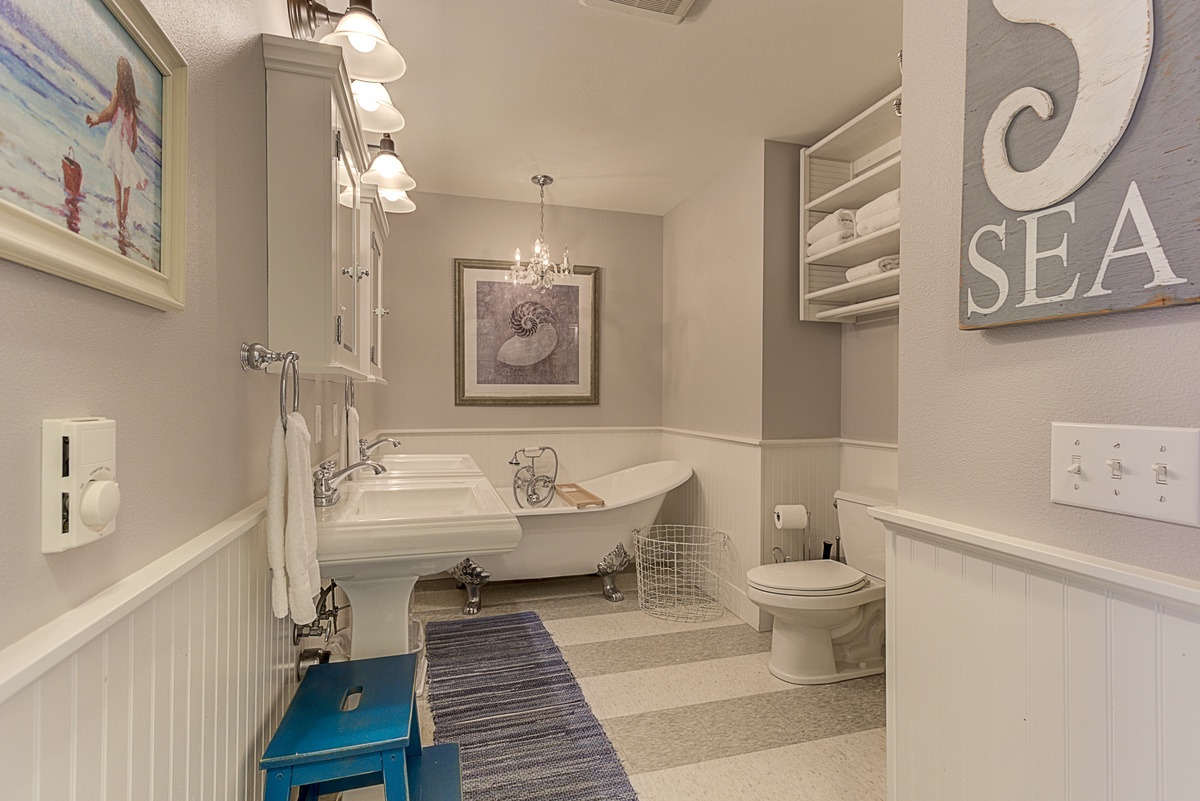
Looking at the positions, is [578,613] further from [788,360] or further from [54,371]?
[54,371]

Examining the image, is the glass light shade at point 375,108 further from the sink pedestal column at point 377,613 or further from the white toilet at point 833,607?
the white toilet at point 833,607

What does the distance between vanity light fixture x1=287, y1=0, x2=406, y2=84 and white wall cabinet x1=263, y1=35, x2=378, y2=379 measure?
12 centimetres

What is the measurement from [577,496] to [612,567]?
47cm

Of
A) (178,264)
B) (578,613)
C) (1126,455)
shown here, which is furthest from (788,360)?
(178,264)

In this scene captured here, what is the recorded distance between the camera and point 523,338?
13.1 ft

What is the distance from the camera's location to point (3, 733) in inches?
18.8

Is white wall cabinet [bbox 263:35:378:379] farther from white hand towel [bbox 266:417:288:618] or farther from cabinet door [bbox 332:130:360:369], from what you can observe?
white hand towel [bbox 266:417:288:618]

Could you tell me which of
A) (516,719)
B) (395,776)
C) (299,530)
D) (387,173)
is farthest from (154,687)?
(387,173)

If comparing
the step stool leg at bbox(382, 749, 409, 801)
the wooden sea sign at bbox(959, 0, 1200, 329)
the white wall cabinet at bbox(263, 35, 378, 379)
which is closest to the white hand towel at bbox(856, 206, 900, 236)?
the wooden sea sign at bbox(959, 0, 1200, 329)

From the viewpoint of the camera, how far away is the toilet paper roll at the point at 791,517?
2869 millimetres

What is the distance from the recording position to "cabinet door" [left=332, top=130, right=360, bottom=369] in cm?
145

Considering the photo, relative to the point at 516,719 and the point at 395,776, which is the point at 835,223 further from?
the point at 395,776

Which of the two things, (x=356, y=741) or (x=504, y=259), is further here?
(x=504, y=259)

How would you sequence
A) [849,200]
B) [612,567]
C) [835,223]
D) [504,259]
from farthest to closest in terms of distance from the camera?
1. [504,259]
2. [612,567]
3. [849,200]
4. [835,223]
